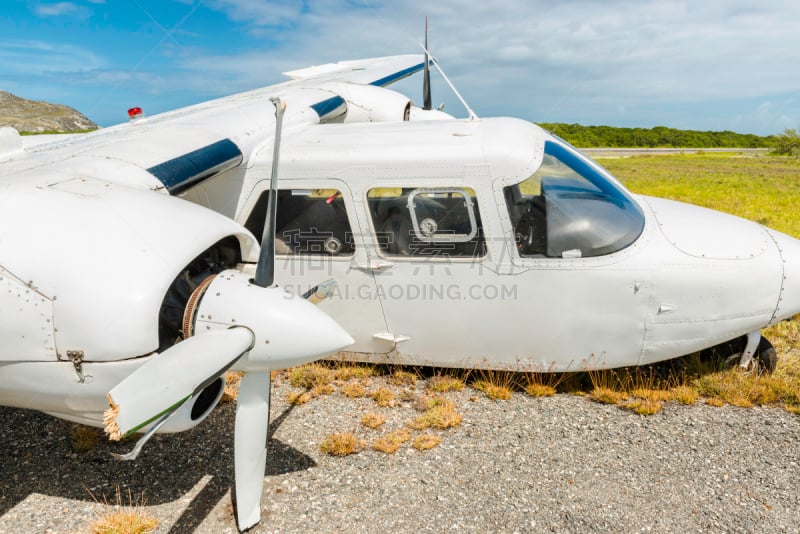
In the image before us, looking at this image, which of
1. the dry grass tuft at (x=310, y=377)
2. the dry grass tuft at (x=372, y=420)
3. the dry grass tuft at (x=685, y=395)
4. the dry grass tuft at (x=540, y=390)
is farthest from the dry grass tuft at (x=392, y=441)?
the dry grass tuft at (x=685, y=395)

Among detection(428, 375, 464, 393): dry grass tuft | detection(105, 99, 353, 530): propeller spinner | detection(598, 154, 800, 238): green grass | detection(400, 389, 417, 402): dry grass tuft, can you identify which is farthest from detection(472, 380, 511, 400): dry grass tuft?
detection(598, 154, 800, 238): green grass

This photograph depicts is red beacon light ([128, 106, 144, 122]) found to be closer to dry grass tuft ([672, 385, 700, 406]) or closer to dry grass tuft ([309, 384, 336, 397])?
dry grass tuft ([309, 384, 336, 397])

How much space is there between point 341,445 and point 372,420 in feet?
1.81

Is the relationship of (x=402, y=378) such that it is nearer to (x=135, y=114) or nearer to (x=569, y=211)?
(x=569, y=211)

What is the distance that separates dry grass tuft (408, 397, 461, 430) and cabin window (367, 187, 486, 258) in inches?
67.9

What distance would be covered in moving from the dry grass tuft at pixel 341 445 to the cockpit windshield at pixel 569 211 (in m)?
2.65

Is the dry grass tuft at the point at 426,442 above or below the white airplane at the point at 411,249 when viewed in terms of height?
below

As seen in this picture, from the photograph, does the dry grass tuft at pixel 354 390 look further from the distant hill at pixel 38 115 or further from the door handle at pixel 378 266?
the distant hill at pixel 38 115

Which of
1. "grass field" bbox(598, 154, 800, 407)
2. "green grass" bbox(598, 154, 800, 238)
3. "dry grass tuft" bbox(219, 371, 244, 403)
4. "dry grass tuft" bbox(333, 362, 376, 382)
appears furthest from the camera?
"green grass" bbox(598, 154, 800, 238)

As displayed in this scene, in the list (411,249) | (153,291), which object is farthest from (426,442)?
(153,291)

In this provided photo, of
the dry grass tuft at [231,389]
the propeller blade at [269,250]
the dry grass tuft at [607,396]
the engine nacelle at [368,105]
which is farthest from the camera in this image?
the engine nacelle at [368,105]

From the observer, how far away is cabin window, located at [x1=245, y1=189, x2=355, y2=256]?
19.2 feet

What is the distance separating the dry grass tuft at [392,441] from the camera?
5.21 m

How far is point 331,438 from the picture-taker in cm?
534
